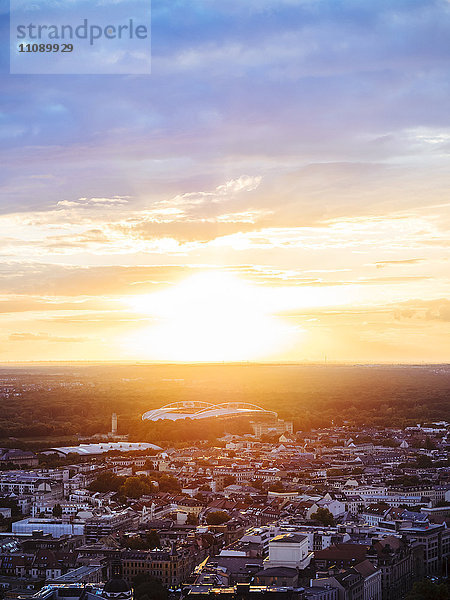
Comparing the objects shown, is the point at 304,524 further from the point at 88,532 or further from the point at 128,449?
the point at 128,449

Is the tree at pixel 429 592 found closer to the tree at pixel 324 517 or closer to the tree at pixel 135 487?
the tree at pixel 324 517

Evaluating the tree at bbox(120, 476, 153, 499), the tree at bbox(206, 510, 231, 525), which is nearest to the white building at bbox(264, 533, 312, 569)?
the tree at bbox(206, 510, 231, 525)

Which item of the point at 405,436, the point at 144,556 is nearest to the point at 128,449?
the point at 405,436

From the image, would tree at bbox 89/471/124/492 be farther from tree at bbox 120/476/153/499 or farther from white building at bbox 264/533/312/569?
white building at bbox 264/533/312/569

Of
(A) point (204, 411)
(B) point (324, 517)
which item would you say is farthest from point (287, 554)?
(A) point (204, 411)

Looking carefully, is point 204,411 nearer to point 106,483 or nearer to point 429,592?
point 106,483

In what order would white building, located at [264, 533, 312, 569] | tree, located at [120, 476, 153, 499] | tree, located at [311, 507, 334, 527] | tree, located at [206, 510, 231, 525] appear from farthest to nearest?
tree, located at [120, 476, 153, 499], tree, located at [206, 510, 231, 525], tree, located at [311, 507, 334, 527], white building, located at [264, 533, 312, 569]
